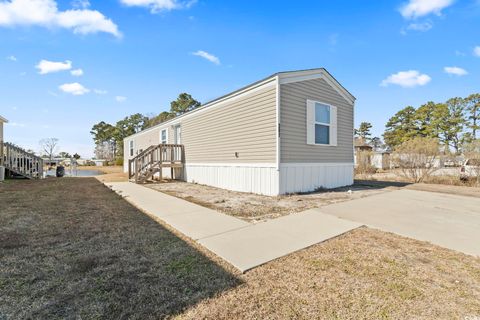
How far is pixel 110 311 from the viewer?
1734mm

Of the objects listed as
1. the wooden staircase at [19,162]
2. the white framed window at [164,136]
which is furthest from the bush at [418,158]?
the wooden staircase at [19,162]

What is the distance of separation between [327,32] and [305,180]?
692 centimetres

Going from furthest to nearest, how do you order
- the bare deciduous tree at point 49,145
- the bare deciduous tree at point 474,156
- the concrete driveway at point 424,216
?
the bare deciduous tree at point 49,145, the bare deciduous tree at point 474,156, the concrete driveway at point 424,216

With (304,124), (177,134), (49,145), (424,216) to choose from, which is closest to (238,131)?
(304,124)

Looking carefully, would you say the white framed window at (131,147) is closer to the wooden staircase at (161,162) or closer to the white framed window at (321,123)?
the wooden staircase at (161,162)

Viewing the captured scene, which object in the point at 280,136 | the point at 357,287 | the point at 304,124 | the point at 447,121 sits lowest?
the point at 357,287

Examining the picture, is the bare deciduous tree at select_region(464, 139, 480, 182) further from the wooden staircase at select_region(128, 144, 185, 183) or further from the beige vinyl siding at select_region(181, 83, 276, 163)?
the wooden staircase at select_region(128, 144, 185, 183)

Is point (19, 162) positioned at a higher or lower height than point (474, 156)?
lower

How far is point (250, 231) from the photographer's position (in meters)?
3.64

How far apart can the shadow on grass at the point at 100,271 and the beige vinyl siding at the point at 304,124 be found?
4625mm

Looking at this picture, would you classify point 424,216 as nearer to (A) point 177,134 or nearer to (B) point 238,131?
(B) point 238,131

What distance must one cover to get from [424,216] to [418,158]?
8145 millimetres

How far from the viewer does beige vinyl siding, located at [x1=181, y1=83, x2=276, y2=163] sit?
7.09 meters

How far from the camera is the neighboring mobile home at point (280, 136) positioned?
698 centimetres
